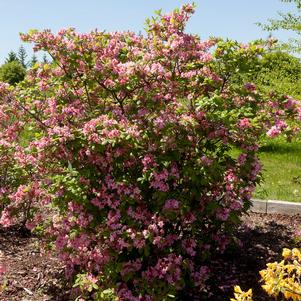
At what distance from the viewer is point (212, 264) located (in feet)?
17.4

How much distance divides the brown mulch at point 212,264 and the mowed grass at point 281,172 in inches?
29.0

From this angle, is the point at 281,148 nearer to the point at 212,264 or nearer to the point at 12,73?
the point at 212,264

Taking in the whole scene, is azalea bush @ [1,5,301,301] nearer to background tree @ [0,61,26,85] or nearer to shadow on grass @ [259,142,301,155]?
shadow on grass @ [259,142,301,155]

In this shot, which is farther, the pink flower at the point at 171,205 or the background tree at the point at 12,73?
the background tree at the point at 12,73

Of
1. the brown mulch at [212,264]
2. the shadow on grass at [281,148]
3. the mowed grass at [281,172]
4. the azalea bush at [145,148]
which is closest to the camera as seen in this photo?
the azalea bush at [145,148]

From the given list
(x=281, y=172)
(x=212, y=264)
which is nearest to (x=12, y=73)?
(x=281, y=172)

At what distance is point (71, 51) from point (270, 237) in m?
3.51

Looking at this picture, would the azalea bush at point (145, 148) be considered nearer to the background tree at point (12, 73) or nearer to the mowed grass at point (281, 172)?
the mowed grass at point (281, 172)

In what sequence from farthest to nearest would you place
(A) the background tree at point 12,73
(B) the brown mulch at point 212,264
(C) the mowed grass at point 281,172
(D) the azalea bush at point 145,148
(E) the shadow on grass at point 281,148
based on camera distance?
(A) the background tree at point 12,73
(E) the shadow on grass at point 281,148
(C) the mowed grass at point 281,172
(B) the brown mulch at point 212,264
(D) the azalea bush at point 145,148

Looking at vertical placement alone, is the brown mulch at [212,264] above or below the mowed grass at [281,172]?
below

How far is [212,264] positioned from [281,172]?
A: 15.7 feet

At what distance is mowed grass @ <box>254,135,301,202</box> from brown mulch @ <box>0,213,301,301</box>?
738mm

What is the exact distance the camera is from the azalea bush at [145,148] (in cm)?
395

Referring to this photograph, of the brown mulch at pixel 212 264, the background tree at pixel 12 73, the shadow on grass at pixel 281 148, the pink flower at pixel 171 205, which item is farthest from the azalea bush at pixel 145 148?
the background tree at pixel 12 73
